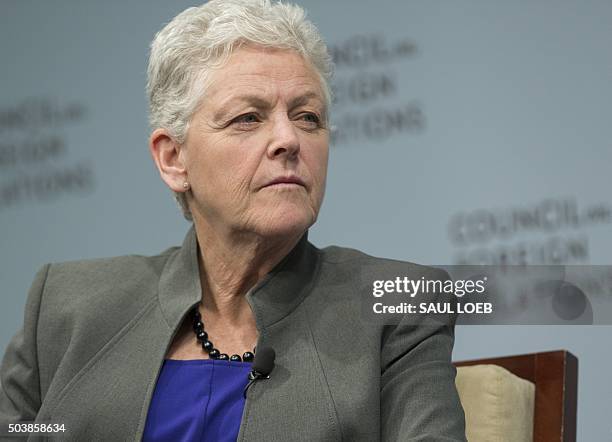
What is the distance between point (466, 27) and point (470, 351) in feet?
3.81

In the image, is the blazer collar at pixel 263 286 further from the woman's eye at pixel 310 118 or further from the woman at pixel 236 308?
the woman's eye at pixel 310 118

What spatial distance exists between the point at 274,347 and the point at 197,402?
204 mm

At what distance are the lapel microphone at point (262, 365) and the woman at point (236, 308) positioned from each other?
2 cm

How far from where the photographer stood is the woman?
6.68 ft

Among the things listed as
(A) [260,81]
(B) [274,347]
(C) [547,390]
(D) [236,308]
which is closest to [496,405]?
(C) [547,390]

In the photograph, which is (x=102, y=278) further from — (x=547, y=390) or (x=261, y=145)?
(x=547, y=390)

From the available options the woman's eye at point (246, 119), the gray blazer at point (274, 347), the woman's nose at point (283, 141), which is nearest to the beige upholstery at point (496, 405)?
the gray blazer at point (274, 347)

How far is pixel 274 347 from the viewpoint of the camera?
2.13 m

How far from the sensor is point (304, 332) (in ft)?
7.10

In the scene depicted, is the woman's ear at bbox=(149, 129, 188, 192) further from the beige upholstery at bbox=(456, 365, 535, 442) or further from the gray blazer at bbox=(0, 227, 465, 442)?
the beige upholstery at bbox=(456, 365, 535, 442)

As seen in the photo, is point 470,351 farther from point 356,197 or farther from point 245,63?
point 245,63
